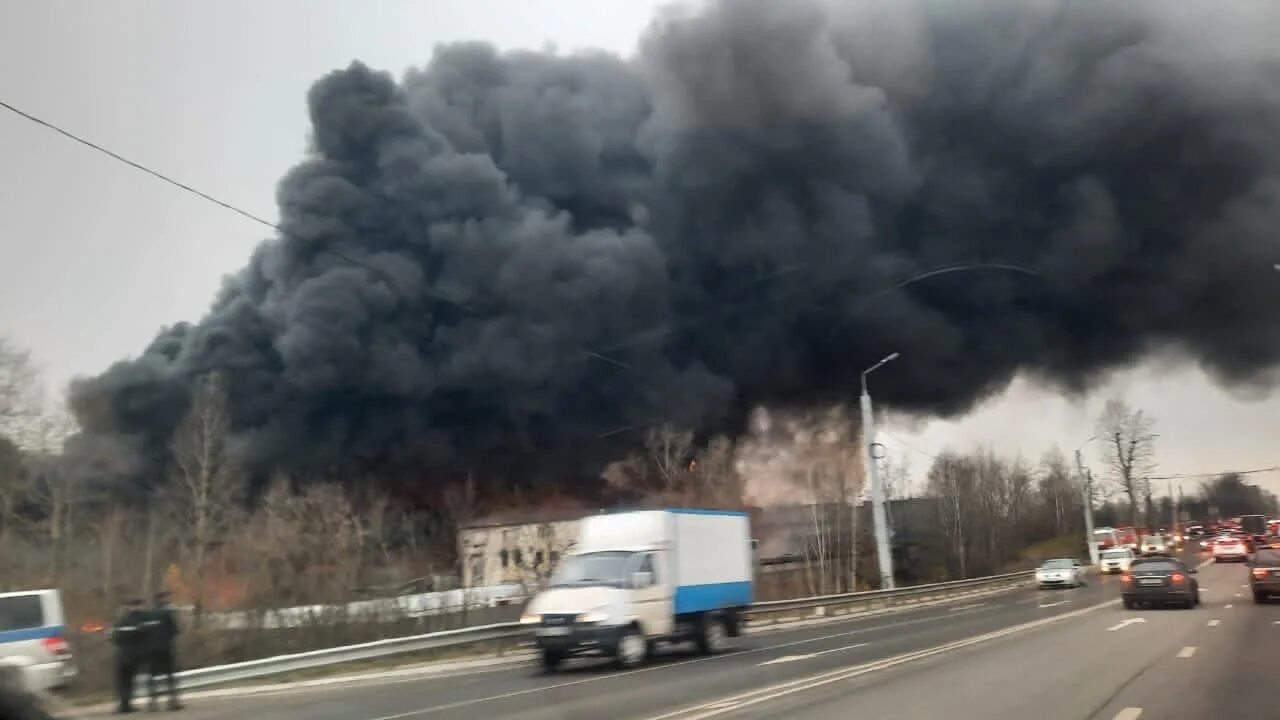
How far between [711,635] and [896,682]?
22.6 feet

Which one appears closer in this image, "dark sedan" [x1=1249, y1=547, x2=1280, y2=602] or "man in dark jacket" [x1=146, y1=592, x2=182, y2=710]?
"man in dark jacket" [x1=146, y1=592, x2=182, y2=710]

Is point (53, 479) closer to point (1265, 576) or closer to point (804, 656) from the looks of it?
point (804, 656)

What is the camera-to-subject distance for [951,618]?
2406 centimetres

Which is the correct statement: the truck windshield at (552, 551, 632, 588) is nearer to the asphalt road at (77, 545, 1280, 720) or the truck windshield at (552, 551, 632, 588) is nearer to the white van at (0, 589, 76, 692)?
the asphalt road at (77, 545, 1280, 720)

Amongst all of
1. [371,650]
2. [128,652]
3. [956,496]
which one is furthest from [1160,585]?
[956,496]

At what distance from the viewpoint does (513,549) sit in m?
35.8

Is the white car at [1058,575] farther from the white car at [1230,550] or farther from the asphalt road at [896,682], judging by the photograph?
the asphalt road at [896,682]

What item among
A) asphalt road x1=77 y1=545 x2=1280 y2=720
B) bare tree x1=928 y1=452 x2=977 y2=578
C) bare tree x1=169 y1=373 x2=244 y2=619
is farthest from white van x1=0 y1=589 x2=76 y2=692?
bare tree x1=928 y1=452 x2=977 y2=578

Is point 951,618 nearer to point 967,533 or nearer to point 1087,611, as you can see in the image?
point 1087,611

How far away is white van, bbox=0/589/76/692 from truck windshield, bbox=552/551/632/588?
23.4 feet

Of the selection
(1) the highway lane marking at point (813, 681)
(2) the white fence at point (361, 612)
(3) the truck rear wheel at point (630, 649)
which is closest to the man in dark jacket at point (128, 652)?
(3) the truck rear wheel at point (630, 649)

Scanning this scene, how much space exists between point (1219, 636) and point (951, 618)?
343 inches

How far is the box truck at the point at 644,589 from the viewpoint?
50.2 feet

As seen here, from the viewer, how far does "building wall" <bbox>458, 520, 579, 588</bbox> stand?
3434 cm
